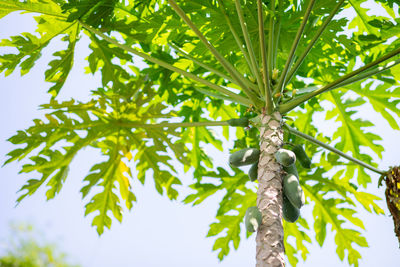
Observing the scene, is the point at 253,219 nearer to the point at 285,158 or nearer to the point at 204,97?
the point at 285,158

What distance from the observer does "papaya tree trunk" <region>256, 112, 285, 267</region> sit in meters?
1.84

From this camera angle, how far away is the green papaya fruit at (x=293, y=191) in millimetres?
2054

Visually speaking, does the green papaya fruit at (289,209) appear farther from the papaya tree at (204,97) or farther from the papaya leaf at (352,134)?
the papaya leaf at (352,134)

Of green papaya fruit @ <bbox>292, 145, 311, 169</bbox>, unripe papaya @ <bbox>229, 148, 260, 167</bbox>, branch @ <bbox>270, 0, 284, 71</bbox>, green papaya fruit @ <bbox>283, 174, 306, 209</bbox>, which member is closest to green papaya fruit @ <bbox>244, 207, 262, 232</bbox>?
green papaya fruit @ <bbox>283, 174, 306, 209</bbox>

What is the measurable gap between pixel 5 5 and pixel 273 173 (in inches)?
95.9

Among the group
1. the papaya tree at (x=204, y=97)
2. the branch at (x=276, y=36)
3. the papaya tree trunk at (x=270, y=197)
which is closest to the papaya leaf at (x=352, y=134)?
the papaya tree at (x=204, y=97)

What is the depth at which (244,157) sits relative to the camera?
7.62 feet

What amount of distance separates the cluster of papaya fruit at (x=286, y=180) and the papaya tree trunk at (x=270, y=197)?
0.15ft

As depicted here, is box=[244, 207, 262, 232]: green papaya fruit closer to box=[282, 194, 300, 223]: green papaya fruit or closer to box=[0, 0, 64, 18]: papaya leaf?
box=[282, 194, 300, 223]: green papaya fruit

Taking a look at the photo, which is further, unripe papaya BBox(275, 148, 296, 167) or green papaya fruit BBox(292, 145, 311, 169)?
green papaya fruit BBox(292, 145, 311, 169)

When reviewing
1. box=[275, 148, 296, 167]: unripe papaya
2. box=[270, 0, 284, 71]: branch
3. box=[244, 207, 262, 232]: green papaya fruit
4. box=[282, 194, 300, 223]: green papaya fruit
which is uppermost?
box=[270, 0, 284, 71]: branch

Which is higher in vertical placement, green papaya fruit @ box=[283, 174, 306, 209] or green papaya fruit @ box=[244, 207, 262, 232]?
green papaya fruit @ box=[283, 174, 306, 209]

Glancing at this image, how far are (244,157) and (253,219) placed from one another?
0.49 metres

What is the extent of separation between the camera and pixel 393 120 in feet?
12.5
